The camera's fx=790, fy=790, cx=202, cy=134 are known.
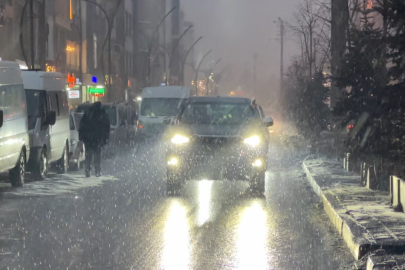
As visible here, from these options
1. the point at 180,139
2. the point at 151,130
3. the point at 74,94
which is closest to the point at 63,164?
the point at 180,139

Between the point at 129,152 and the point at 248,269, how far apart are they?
21.2m

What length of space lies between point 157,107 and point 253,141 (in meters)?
20.4

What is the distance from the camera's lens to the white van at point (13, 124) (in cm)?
1486

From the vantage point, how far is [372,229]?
8938 mm

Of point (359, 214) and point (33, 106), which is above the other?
point (33, 106)

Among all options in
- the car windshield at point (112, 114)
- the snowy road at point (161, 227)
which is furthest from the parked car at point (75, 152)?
the car windshield at point (112, 114)

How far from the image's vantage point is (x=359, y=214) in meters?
10.1

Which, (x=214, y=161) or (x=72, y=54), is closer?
(x=214, y=161)

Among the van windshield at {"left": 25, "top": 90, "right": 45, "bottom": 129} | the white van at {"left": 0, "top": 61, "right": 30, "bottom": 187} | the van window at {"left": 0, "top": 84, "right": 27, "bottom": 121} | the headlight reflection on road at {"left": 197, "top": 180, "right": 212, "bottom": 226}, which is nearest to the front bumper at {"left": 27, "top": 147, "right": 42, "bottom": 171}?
the white van at {"left": 0, "top": 61, "right": 30, "bottom": 187}

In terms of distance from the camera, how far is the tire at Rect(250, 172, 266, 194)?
14.3 meters

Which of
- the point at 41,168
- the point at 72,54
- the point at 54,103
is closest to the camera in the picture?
the point at 41,168

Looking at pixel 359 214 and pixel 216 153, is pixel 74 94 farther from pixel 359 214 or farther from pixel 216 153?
pixel 359 214

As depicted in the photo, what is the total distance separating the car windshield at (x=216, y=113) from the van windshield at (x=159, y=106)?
729 inches

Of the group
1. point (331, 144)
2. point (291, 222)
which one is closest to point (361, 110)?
point (291, 222)
